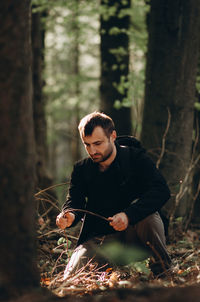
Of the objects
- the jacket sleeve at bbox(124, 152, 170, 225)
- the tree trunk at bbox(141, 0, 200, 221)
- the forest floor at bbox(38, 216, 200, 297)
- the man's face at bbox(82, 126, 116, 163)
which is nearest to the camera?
the forest floor at bbox(38, 216, 200, 297)

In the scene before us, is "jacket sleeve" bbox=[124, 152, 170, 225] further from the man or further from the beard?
the beard

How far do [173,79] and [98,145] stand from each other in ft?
6.84

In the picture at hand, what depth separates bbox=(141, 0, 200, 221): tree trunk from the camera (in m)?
5.07

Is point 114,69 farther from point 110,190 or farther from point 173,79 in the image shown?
point 110,190

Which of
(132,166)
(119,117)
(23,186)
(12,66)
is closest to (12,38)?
(12,66)

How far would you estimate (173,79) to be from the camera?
5109mm

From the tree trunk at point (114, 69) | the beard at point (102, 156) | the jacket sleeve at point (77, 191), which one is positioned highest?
the tree trunk at point (114, 69)

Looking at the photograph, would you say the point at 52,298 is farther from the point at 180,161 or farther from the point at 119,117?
the point at 119,117

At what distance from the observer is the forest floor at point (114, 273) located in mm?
2732

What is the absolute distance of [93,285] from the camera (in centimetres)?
297

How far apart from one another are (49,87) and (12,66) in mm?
13198

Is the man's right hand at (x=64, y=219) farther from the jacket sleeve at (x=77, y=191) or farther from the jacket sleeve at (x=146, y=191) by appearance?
the jacket sleeve at (x=146, y=191)

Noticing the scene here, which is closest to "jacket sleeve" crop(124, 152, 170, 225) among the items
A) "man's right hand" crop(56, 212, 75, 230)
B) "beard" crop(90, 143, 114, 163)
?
"beard" crop(90, 143, 114, 163)

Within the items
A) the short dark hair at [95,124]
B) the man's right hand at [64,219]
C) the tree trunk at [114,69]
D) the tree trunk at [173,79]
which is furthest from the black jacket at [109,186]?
the tree trunk at [114,69]
